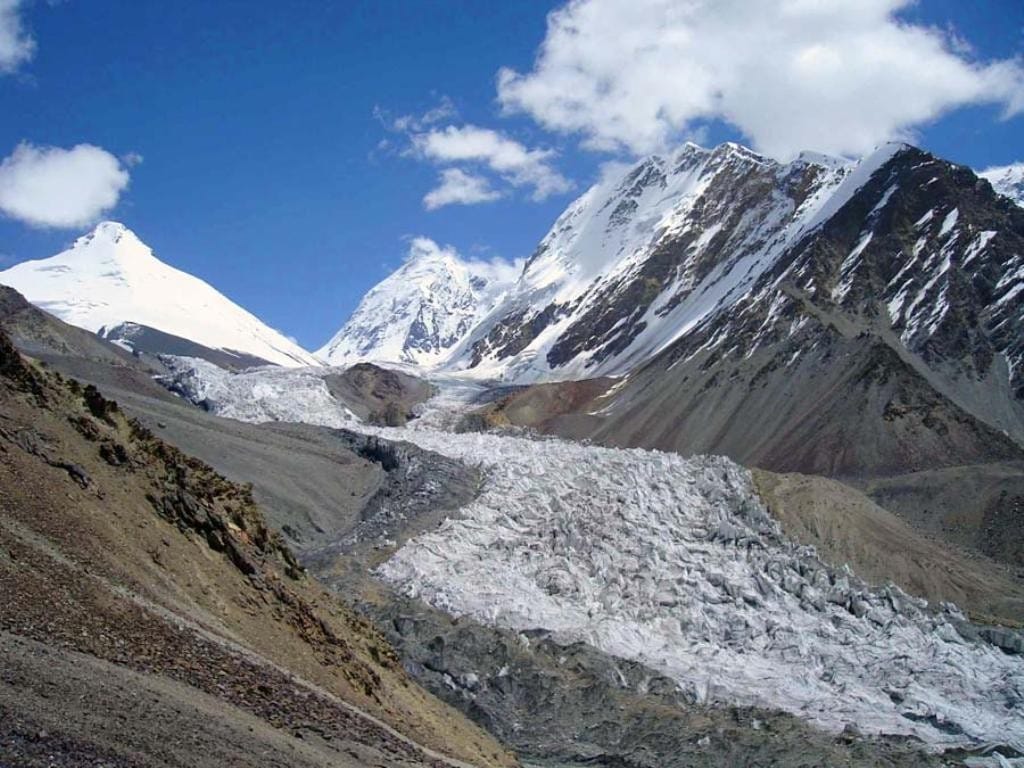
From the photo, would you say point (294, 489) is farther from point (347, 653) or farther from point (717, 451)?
point (717, 451)

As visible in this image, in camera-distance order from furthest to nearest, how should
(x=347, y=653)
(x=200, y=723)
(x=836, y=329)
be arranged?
(x=836, y=329) < (x=347, y=653) < (x=200, y=723)

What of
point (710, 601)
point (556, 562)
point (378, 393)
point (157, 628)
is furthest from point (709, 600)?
point (378, 393)

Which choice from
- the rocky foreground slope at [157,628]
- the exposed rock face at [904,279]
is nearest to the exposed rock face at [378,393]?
the exposed rock face at [904,279]

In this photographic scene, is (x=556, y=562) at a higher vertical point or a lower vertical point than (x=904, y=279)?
lower

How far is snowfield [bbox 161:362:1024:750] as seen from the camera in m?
34.0

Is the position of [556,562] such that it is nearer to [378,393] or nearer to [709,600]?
[709,600]

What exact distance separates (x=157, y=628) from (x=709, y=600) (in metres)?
27.2

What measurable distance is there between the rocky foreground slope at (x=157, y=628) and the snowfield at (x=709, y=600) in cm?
1309

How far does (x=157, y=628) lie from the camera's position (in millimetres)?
15602

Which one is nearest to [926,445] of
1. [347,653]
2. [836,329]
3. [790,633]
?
[836,329]

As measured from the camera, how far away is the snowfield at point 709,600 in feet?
112

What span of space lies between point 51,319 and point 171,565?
105562 mm

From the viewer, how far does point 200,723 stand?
1341 centimetres

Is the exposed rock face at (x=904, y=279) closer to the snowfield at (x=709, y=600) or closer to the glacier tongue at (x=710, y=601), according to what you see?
the snowfield at (x=709, y=600)
